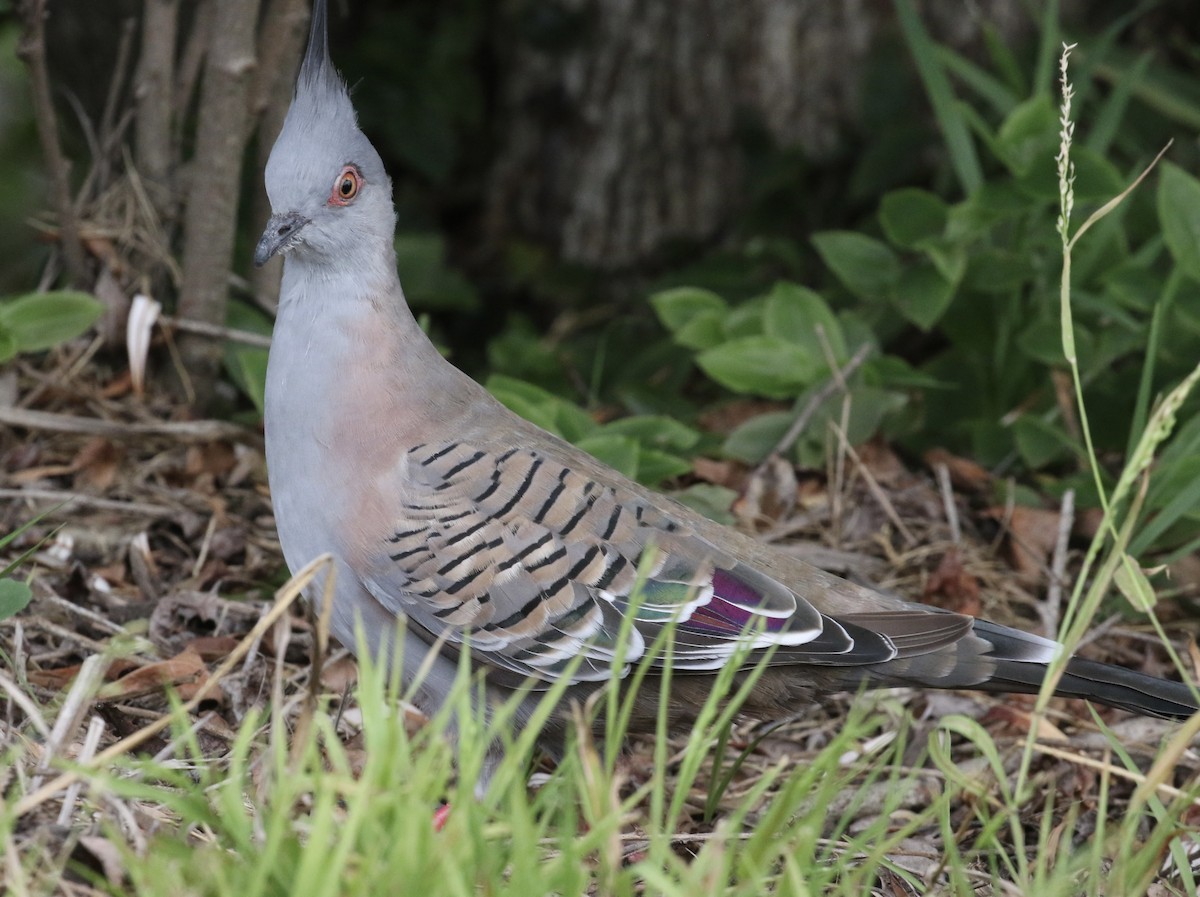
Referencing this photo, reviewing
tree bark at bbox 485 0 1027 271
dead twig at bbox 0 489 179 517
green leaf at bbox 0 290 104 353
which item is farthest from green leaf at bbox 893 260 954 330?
green leaf at bbox 0 290 104 353

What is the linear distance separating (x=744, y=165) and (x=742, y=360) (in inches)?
86.1

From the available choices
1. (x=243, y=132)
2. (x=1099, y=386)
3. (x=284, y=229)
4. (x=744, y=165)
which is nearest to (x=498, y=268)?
(x=744, y=165)

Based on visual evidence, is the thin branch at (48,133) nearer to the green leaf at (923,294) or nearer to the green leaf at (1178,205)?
the green leaf at (923,294)

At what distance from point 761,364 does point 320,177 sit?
5.18ft

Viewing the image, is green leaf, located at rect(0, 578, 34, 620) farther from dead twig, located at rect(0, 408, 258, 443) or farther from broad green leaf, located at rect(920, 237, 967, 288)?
broad green leaf, located at rect(920, 237, 967, 288)

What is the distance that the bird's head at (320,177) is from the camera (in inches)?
120

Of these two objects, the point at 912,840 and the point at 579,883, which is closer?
the point at 579,883

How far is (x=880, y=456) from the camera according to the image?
4414 millimetres

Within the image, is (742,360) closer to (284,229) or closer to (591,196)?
(284,229)

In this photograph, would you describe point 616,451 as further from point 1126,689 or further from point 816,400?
point 1126,689

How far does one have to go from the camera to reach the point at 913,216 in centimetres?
435

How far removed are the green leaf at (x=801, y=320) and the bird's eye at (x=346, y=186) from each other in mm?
1547

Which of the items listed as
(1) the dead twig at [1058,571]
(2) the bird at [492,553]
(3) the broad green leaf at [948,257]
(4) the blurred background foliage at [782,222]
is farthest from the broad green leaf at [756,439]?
(2) the bird at [492,553]

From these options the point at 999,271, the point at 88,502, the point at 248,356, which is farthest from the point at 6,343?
the point at 999,271
